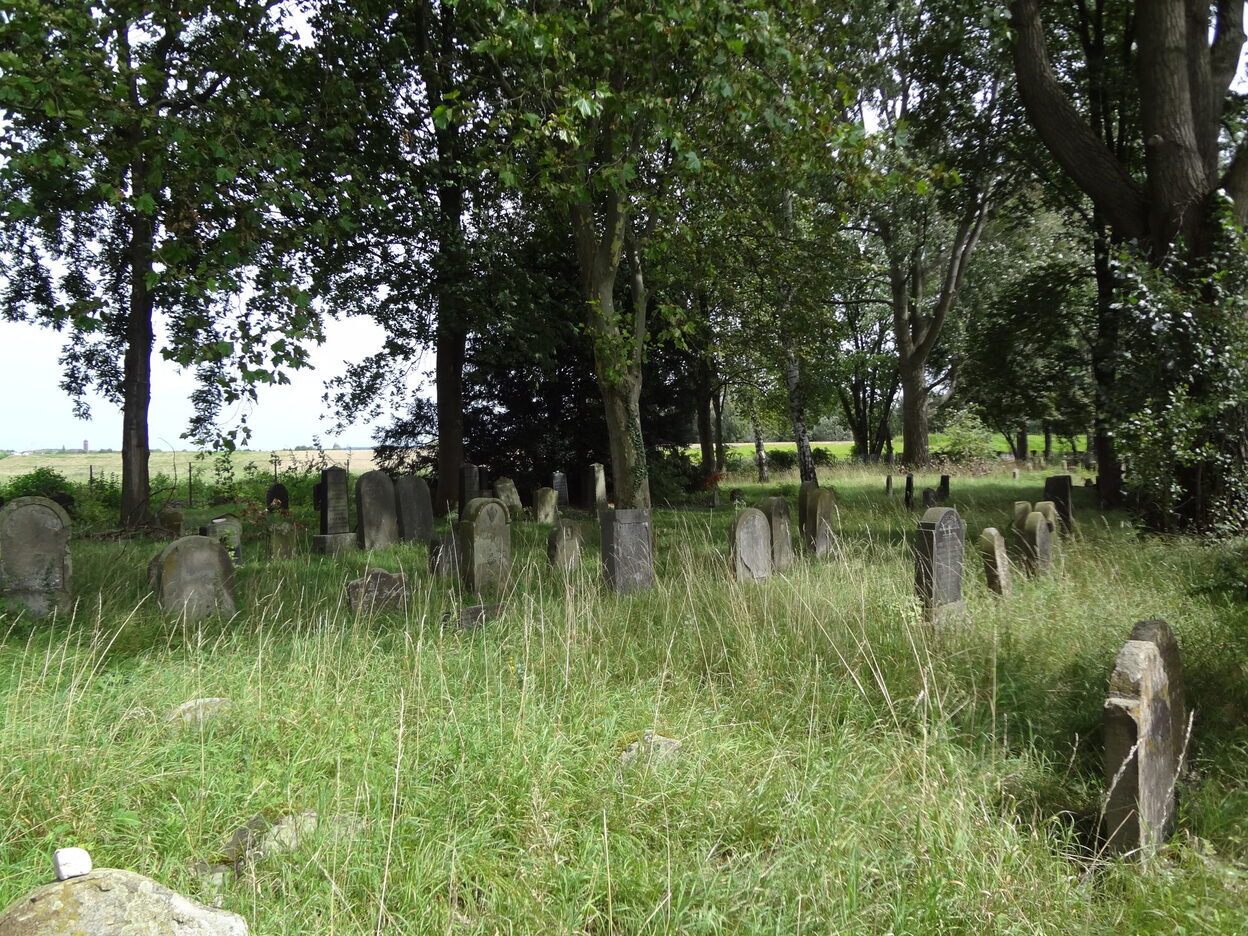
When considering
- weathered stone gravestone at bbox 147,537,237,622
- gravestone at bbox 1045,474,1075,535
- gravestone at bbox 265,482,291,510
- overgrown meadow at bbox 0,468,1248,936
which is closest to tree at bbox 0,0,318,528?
weathered stone gravestone at bbox 147,537,237,622

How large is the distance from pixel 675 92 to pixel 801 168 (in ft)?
5.63

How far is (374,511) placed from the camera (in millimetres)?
12523

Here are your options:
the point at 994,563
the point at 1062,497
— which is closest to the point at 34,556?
the point at 994,563

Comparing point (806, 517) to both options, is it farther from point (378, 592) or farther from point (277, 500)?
point (277, 500)

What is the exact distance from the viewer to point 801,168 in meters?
9.49

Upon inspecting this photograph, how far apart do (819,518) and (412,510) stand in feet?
21.1

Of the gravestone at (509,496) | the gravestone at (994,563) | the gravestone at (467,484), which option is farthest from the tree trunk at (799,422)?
the gravestone at (994,563)

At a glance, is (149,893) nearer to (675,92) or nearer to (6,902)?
(6,902)

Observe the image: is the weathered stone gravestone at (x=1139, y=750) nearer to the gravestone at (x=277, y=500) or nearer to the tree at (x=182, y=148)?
the tree at (x=182, y=148)

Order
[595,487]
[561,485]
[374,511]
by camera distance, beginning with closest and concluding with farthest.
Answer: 1. [374,511]
2. [595,487]
3. [561,485]

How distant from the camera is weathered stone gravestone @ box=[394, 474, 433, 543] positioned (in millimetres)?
12922

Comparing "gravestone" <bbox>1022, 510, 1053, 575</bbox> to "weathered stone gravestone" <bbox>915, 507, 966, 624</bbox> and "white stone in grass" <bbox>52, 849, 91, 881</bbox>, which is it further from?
"white stone in grass" <bbox>52, 849, 91, 881</bbox>

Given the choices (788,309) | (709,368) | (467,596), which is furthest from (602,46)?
(709,368)

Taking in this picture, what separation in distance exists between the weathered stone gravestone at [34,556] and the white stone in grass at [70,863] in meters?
6.65
